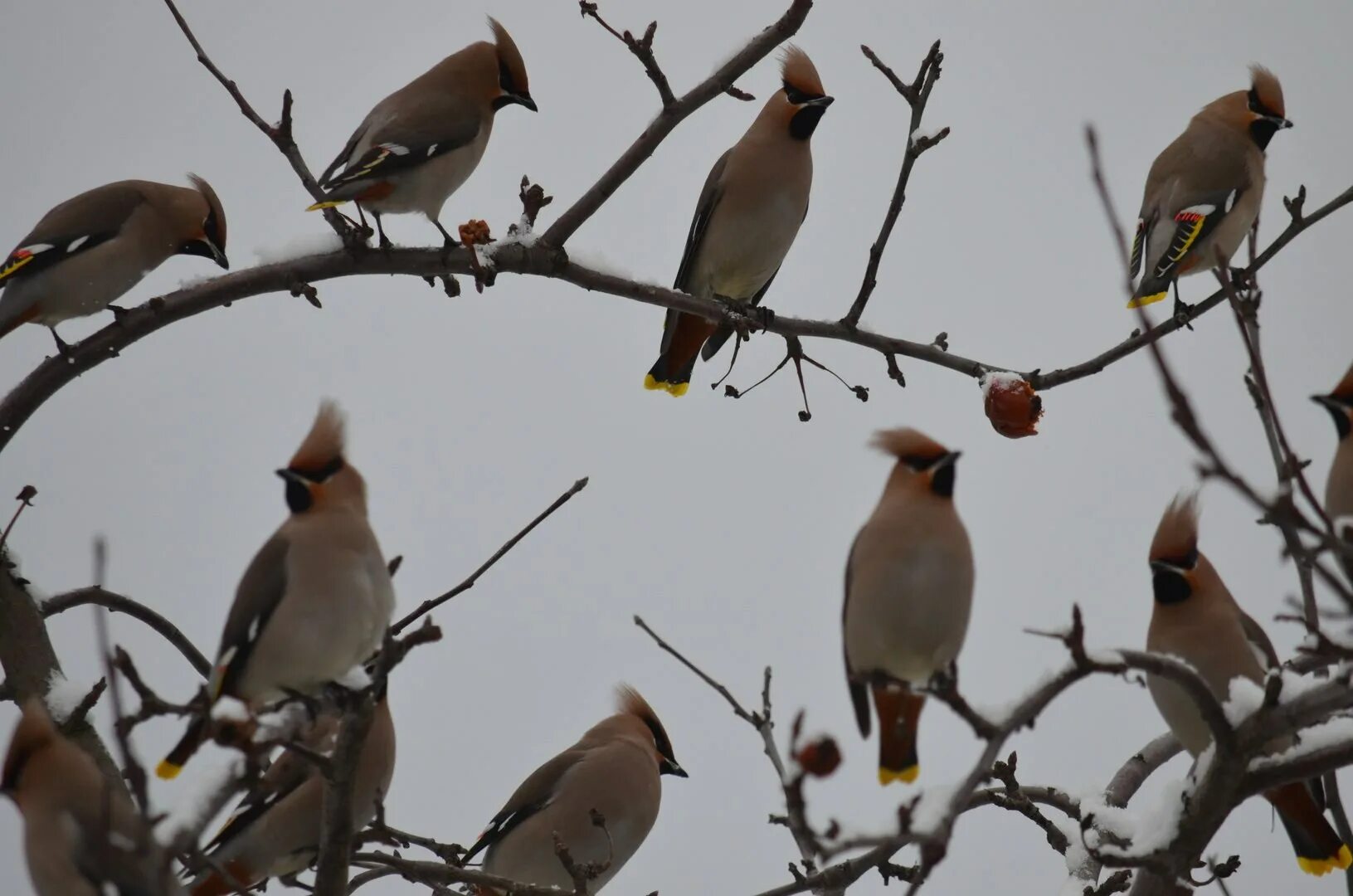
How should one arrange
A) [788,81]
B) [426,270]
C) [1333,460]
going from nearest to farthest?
1. [1333,460]
2. [426,270]
3. [788,81]

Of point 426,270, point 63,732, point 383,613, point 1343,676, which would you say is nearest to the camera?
point 1343,676

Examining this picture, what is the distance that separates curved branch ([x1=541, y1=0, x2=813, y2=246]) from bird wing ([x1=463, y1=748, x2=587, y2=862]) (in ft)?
7.03

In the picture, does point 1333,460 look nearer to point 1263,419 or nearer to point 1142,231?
point 1263,419

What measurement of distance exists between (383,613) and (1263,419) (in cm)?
197

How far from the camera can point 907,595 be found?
3639 millimetres

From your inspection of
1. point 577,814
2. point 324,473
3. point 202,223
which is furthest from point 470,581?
point 202,223

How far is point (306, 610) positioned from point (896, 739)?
140 centimetres

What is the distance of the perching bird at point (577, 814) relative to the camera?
5699 millimetres

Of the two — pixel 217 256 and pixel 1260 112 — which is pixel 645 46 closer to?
pixel 217 256

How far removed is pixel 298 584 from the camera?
12.5 feet

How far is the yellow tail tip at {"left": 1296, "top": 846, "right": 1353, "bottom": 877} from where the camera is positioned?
411 cm

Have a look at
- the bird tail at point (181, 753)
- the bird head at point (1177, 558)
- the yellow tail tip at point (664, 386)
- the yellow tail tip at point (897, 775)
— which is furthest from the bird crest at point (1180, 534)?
the yellow tail tip at point (664, 386)

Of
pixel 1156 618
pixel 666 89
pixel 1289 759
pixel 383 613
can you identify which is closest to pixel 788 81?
pixel 666 89

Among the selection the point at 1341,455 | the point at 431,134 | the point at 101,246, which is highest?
the point at 431,134
